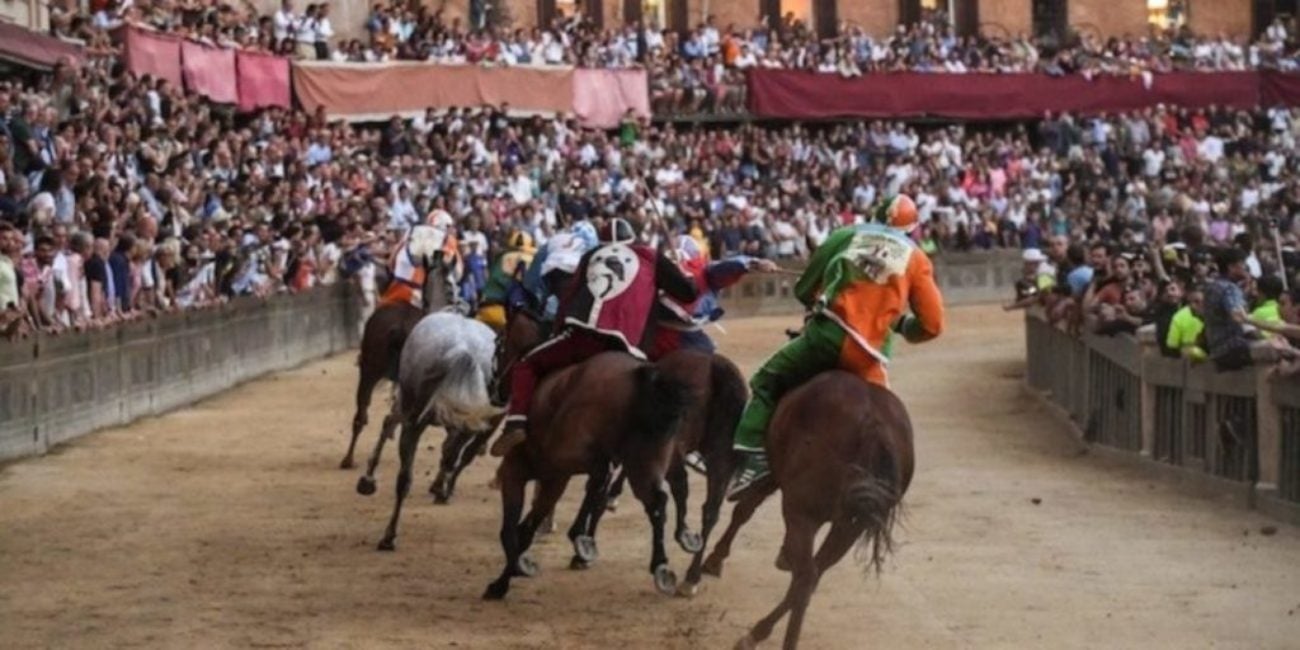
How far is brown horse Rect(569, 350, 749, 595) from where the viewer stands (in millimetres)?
14414

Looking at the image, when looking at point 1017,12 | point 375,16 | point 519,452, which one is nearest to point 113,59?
point 375,16

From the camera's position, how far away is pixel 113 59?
105 ft

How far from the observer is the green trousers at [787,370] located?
1221cm

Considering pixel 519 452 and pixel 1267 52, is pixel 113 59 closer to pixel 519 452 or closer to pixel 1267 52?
pixel 519 452

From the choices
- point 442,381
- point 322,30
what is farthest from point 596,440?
point 322,30

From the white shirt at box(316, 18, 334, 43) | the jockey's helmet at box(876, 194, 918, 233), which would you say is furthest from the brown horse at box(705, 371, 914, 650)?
the white shirt at box(316, 18, 334, 43)

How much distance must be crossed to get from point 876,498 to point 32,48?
1953 cm

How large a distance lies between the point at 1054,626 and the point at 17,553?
6.63m

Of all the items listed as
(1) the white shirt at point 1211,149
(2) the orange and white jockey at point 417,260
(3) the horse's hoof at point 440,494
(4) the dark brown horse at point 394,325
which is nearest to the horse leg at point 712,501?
(3) the horse's hoof at point 440,494

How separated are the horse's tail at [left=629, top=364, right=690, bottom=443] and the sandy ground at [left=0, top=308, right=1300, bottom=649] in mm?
969

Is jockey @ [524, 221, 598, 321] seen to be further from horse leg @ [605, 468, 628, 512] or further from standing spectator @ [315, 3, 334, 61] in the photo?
standing spectator @ [315, 3, 334, 61]

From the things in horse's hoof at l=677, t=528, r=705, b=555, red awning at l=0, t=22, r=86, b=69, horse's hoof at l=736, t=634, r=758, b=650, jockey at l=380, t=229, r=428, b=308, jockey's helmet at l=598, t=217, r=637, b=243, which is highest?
red awning at l=0, t=22, r=86, b=69

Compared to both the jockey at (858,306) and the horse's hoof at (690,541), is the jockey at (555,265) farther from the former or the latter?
the jockey at (858,306)

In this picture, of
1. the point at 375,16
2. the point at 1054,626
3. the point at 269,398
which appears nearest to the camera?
the point at 1054,626
